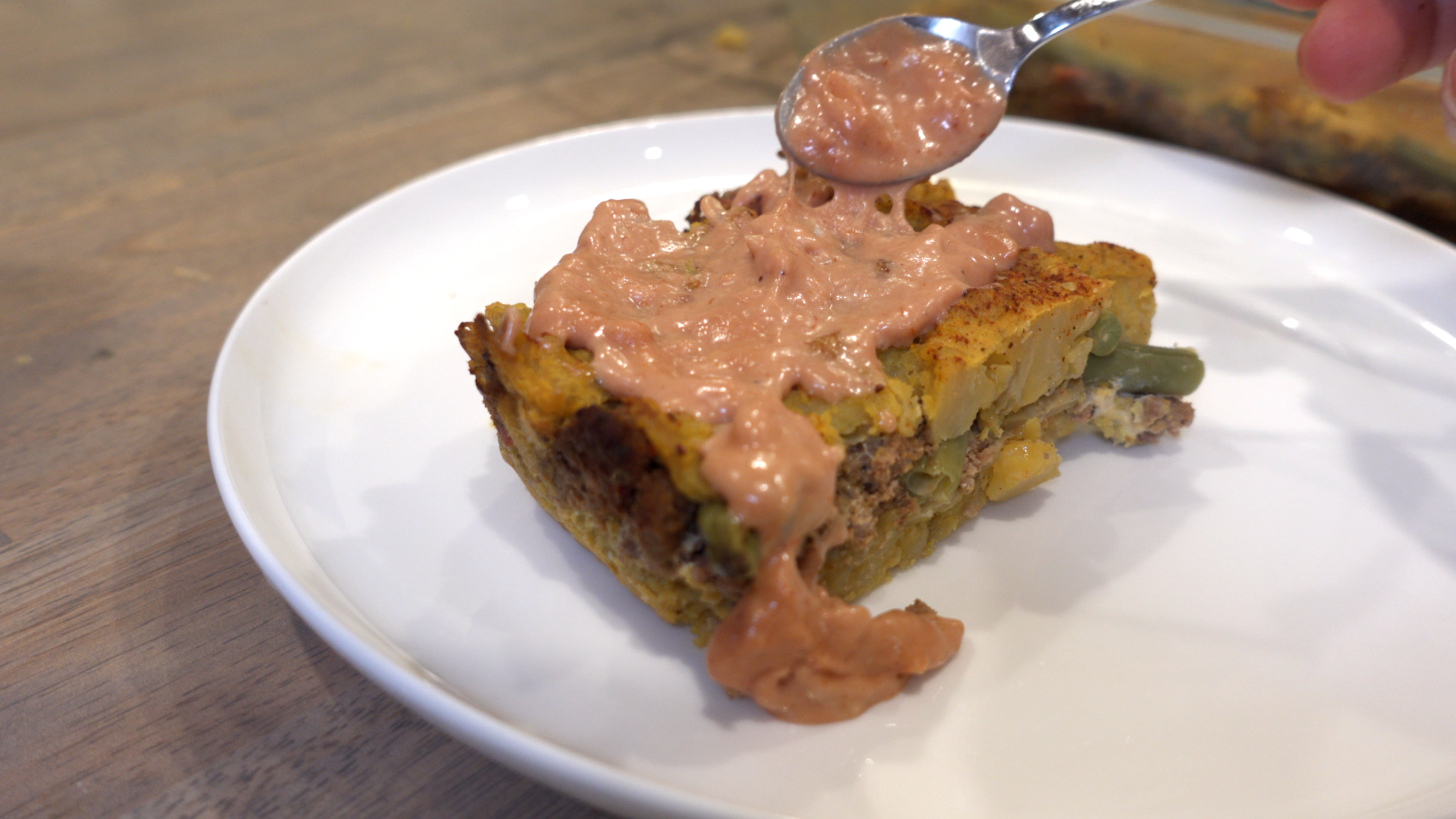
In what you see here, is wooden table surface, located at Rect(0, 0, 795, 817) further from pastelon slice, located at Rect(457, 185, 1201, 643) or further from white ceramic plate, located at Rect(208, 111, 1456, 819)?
pastelon slice, located at Rect(457, 185, 1201, 643)

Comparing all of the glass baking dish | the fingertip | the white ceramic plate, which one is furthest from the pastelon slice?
the glass baking dish

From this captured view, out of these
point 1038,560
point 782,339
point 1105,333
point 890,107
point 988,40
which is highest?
point 988,40

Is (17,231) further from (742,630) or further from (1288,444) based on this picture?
(1288,444)

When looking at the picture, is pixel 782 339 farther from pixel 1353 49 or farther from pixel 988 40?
pixel 1353 49

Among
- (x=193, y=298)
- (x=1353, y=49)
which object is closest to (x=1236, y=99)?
(x=1353, y=49)

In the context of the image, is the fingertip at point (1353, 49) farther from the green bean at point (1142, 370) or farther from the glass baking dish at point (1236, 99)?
the green bean at point (1142, 370)

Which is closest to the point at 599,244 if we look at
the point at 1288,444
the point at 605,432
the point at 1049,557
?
the point at 605,432
